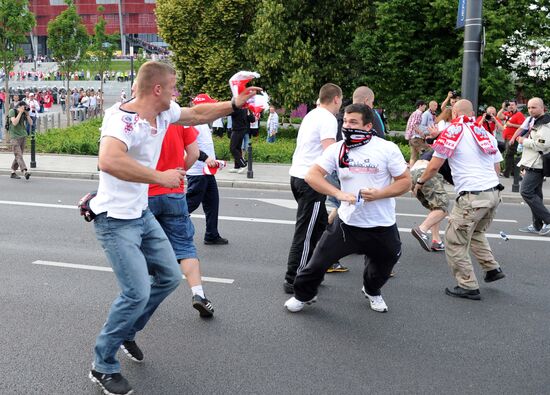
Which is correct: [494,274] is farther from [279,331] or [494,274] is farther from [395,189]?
[279,331]

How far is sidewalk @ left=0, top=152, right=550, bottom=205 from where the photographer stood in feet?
45.1

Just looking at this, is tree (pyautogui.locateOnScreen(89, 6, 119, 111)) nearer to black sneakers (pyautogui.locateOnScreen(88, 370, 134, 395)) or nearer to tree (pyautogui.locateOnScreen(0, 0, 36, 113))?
tree (pyautogui.locateOnScreen(0, 0, 36, 113))

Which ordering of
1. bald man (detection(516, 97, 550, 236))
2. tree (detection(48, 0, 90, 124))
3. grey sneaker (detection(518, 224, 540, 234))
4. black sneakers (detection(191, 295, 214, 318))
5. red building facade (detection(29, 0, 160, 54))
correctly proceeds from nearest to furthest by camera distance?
black sneakers (detection(191, 295, 214, 318)) → bald man (detection(516, 97, 550, 236)) → grey sneaker (detection(518, 224, 540, 234)) → tree (detection(48, 0, 90, 124)) → red building facade (detection(29, 0, 160, 54))

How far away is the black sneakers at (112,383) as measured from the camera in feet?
13.2

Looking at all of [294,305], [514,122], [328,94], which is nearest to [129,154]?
[294,305]

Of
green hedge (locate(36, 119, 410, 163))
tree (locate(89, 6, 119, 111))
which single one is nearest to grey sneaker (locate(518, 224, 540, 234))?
green hedge (locate(36, 119, 410, 163))

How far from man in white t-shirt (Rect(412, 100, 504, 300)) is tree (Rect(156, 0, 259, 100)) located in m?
20.1

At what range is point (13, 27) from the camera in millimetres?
21078

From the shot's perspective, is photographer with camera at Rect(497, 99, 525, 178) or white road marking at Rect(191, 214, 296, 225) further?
photographer with camera at Rect(497, 99, 525, 178)

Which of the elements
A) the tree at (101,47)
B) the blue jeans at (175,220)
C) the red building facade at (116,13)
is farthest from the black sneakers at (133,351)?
the red building facade at (116,13)

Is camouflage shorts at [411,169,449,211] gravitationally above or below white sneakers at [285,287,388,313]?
above

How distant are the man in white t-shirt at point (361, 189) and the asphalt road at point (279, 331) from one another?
61 centimetres

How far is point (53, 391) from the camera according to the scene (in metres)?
4.13

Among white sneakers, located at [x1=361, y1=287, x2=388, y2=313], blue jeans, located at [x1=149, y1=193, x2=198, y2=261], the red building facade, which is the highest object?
the red building facade
